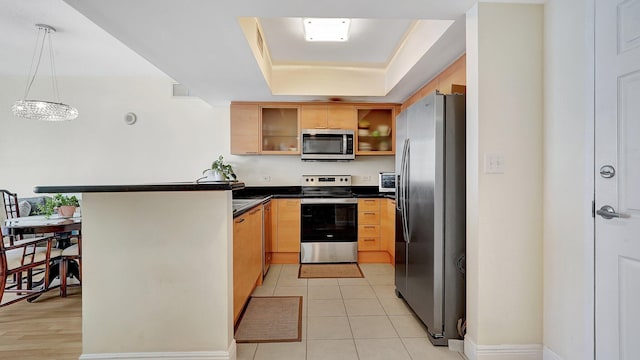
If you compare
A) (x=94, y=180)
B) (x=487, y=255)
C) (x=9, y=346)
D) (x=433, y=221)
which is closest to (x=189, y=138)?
(x=94, y=180)

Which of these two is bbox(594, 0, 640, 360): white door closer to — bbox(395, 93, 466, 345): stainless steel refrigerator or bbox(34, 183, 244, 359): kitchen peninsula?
bbox(395, 93, 466, 345): stainless steel refrigerator

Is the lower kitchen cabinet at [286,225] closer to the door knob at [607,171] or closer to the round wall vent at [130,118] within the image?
the round wall vent at [130,118]

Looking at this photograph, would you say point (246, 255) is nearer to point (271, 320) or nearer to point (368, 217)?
point (271, 320)

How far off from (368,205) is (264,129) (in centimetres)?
183

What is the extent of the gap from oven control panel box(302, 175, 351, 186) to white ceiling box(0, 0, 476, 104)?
1.14 meters

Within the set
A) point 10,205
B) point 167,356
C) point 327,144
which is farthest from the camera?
point 327,144

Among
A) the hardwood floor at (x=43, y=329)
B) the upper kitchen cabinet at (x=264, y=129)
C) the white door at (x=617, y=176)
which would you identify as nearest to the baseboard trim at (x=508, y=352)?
the white door at (x=617, y=176)

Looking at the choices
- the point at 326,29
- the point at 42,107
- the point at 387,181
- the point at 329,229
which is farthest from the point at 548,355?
the point at 42,107

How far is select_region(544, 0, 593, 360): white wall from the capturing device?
1.38 meters

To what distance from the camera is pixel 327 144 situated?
3.93 metres

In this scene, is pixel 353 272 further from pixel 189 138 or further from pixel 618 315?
pixel 189 138

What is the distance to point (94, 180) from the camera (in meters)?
4.13

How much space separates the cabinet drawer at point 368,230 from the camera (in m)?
3.73

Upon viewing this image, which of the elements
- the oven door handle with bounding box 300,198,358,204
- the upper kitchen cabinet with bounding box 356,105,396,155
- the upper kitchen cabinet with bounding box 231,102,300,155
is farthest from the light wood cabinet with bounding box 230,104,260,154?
the upper kitchen cabinet with bounding box 356,105,396,155
